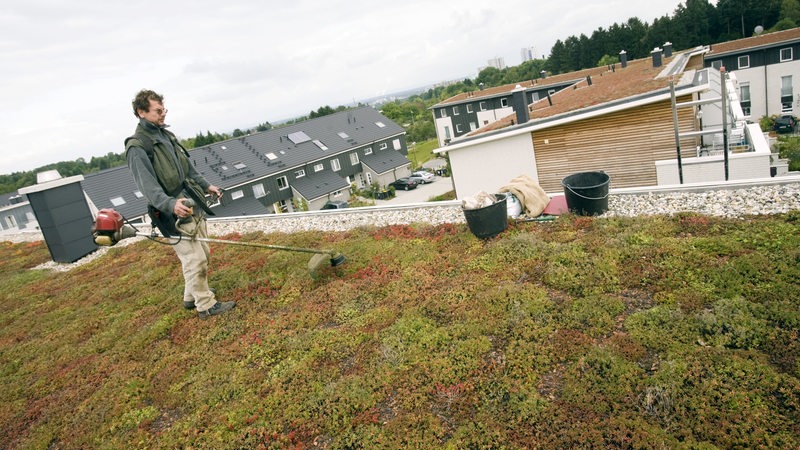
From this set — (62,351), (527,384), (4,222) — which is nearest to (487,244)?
(527,384)

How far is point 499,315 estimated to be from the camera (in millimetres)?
4902

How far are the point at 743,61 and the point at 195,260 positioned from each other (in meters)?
44.4

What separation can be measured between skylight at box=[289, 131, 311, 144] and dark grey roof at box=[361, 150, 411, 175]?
19.6 feet

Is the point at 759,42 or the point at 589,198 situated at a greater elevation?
the point at 759,42

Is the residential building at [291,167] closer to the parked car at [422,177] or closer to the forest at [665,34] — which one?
the parked car at [422,177]

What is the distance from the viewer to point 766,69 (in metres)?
33.9

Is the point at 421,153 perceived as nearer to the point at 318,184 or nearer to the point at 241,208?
the point at 318,184

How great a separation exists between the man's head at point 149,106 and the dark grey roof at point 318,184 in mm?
31290

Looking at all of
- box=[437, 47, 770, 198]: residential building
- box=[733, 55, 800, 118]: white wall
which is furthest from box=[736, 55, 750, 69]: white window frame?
box=[437, 47, 770, 198]: residential building

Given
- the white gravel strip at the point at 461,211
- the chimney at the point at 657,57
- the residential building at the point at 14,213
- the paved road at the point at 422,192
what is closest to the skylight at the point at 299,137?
the paved road at the point at 422,192

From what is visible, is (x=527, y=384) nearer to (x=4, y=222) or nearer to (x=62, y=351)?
(x=62, y=351)

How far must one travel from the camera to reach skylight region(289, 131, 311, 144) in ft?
133

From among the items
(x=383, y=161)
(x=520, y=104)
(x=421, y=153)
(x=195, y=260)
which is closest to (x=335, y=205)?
(x=383, y=161)

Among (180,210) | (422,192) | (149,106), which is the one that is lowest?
(422,192)
